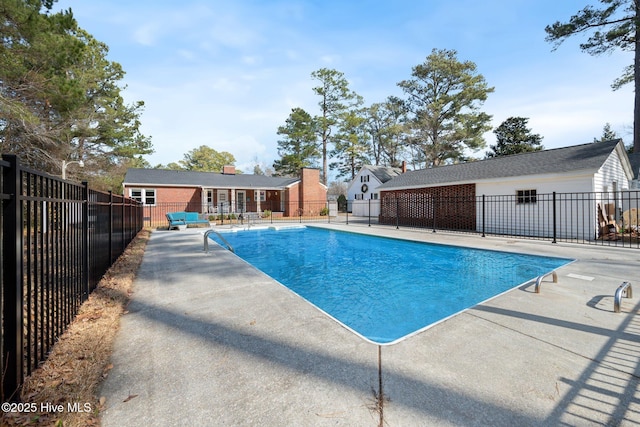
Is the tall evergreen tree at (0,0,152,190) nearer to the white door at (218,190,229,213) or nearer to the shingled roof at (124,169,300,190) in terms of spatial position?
the shingled roof at (124,169,300,190)

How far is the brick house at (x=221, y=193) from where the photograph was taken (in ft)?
74.3

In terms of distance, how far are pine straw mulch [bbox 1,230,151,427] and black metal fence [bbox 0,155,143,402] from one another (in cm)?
11

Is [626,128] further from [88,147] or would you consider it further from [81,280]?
[88,147]

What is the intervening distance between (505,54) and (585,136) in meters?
44.3

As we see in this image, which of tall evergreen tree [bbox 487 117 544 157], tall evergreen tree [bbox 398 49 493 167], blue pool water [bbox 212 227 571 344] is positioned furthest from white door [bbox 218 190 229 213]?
tall evergreen tree [bbox 487 117 544 157]

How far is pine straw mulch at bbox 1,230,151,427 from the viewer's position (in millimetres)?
1850

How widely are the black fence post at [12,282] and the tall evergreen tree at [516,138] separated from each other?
3780 centimetres

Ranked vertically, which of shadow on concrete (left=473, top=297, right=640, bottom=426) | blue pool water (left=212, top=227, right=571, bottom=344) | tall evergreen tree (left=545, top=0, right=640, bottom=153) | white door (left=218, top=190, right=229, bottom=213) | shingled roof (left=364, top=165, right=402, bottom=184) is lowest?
blue pool water (left=212, top=227, right=571, bottom=344)

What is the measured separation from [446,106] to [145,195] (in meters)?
30.5

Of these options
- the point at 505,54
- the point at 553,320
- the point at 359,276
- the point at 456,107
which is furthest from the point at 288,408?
the point at 456,107

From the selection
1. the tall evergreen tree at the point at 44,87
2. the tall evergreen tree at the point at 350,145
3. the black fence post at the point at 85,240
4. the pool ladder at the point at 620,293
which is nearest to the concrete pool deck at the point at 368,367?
the pool ladder at the point at 620,293

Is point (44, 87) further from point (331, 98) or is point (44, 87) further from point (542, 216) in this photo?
point (331, 98)

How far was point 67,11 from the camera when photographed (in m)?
9.22

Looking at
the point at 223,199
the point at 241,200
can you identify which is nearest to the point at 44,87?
the point at 223,199
